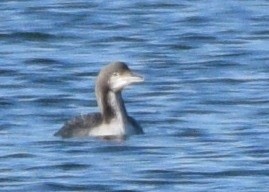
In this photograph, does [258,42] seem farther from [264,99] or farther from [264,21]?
[264,99]

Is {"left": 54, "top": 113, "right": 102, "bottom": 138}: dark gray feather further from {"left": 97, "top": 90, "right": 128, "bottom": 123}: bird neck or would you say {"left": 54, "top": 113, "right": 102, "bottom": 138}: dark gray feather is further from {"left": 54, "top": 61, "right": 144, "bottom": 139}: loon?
{"left": 97, "top": 90, "right": 128, "bottom": 123}: bird neck

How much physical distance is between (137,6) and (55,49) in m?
4.52

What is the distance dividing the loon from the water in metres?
0.16

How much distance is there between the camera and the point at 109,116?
21.4m

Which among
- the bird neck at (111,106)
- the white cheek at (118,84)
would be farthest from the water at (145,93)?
the white cheek at (118,84)

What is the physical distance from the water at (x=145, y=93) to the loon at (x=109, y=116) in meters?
0.16

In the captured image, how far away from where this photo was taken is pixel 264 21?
1169 inches

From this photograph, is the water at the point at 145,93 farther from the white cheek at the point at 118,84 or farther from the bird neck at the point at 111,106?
the white cheek at the point at 118,84

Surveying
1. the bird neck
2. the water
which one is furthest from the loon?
the water

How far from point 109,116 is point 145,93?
2669 millimetres

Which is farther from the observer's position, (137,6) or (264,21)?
(137,6)

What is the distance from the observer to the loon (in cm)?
2094

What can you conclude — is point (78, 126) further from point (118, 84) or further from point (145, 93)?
point (145, 93)

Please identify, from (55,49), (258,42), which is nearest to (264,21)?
(258,42)
